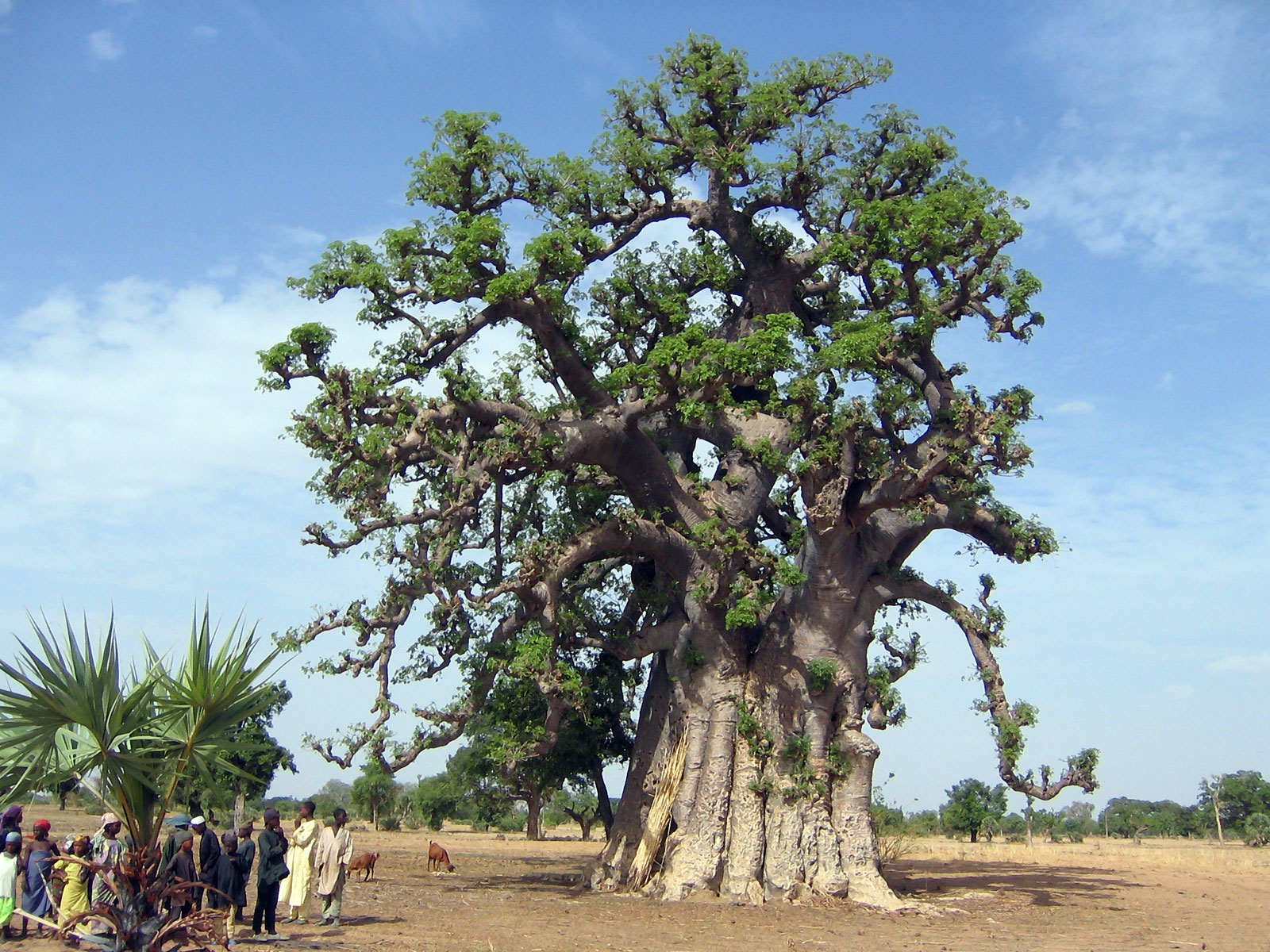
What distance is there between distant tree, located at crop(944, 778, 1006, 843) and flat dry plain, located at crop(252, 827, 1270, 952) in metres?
16.0

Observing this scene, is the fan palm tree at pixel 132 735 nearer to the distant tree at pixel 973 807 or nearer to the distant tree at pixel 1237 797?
the distant tree at pixel 973 807

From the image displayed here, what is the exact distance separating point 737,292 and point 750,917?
941cm

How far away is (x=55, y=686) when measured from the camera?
611cm

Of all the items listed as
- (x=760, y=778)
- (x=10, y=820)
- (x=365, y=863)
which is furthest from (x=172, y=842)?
(x=760, y=778)

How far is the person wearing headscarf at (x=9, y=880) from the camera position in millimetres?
8047

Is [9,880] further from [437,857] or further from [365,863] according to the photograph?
[437,857]

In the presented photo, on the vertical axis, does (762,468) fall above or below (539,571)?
above

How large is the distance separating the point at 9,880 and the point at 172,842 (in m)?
1.20

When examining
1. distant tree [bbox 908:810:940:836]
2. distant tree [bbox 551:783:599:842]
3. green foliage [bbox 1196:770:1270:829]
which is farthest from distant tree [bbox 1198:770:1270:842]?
distant tree [bbox 551:783:599:842]

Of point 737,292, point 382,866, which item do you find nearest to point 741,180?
point 737,292

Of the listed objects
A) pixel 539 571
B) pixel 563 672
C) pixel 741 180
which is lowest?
pixel 563 672

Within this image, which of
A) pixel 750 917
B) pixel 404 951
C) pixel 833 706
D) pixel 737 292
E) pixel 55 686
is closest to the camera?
pixel 55 686

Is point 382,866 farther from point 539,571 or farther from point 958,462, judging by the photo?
point 958,462

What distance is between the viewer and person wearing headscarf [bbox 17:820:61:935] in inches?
332
